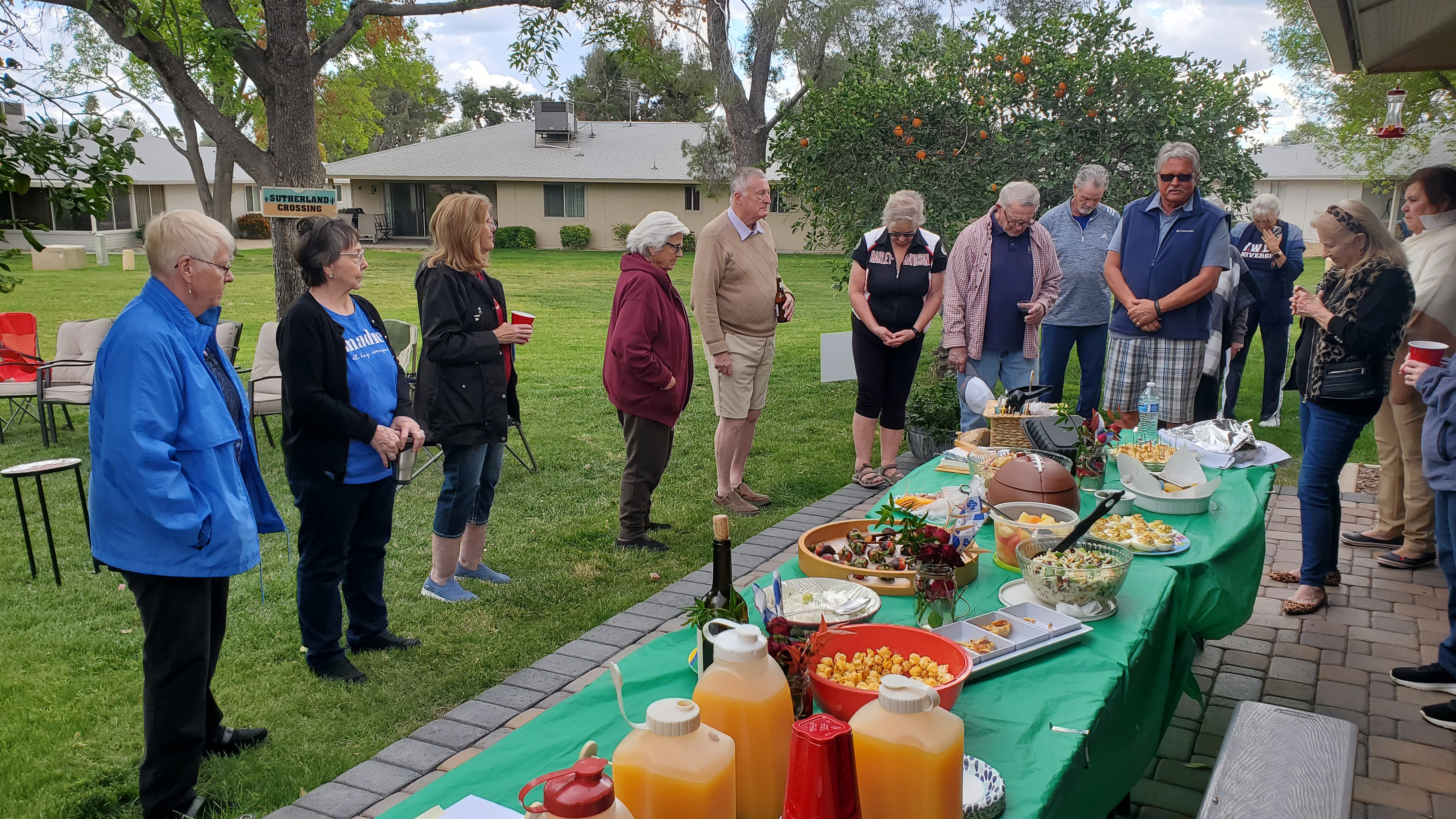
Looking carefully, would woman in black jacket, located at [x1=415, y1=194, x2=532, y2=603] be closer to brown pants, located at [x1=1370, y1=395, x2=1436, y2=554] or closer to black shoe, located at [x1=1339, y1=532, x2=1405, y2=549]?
brown pants, located at [x1=1370, y1=395, x2=1436, y2=554]

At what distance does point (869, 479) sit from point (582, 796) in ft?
17.8

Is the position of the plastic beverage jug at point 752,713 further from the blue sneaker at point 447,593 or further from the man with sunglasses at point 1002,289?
the man with sunglasses at point 1002,289

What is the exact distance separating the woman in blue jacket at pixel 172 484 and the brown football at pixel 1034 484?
235 centimetres

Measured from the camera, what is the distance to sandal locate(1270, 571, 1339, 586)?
4.70 metres

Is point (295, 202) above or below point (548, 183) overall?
below

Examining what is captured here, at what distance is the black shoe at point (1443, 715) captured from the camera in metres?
3.46

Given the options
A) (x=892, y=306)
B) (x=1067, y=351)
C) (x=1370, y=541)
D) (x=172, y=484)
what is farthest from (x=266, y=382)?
(x=1370, y=541)

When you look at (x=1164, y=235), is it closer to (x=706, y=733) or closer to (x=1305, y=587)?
(x=1305, y=587)

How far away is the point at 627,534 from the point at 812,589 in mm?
2932

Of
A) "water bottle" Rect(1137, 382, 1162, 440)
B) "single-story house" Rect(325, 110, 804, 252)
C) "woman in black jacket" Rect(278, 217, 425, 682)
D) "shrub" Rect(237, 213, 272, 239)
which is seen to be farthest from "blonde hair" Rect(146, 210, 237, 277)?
"shrub" Rect(237, 213, 272, 239)

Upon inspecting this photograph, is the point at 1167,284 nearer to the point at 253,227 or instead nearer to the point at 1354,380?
the point at 1354,380

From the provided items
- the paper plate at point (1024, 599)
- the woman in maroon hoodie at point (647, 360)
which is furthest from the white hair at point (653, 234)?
the paper plate at point (1024, 599)

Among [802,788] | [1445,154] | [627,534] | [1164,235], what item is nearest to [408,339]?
[627,534]

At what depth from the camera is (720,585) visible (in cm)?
200
